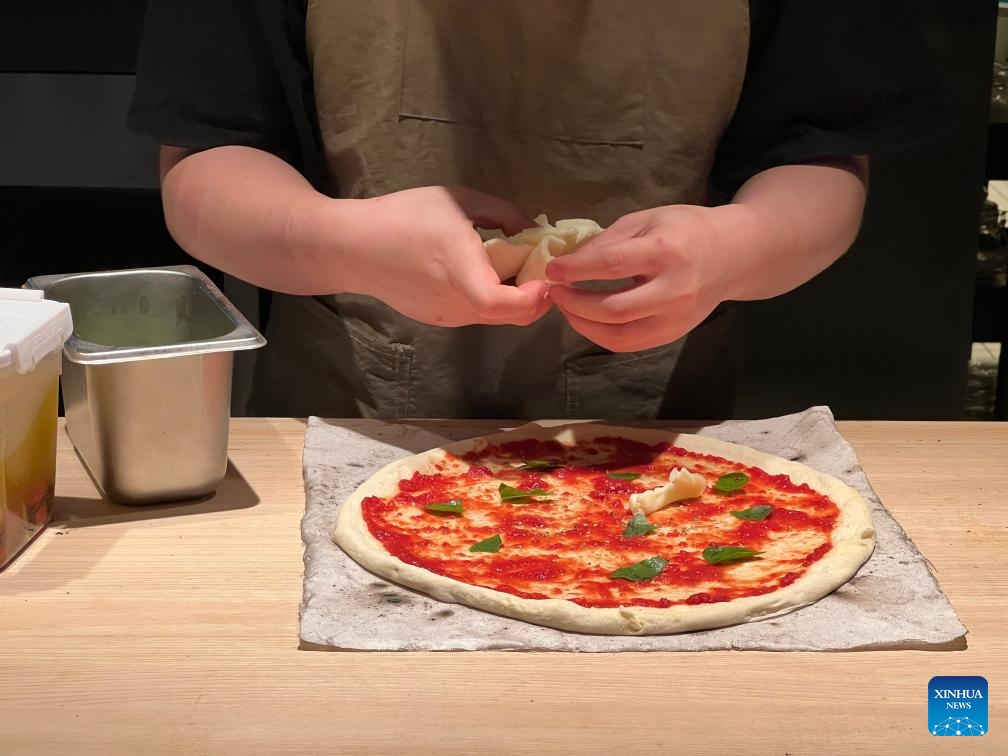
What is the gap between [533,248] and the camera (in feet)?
4.72

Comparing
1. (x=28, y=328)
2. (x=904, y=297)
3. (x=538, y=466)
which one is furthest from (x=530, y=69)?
(x=904, y=297)

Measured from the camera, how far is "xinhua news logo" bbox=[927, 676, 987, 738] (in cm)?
99

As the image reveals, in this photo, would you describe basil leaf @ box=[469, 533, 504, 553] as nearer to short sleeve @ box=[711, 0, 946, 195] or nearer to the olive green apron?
the olive green apron

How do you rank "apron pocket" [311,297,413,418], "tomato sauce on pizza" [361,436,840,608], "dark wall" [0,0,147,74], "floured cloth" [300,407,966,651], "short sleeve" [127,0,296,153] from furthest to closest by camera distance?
1. "dark wall" [0,0,147,74]
2. "apron pocket" [311,297,413,418]
3. "short sleeve" [127,0,296,153]
4. "tomato sauce on pizza" [361,436,840,608]
5. "floured cloth" [300,407,966,651]

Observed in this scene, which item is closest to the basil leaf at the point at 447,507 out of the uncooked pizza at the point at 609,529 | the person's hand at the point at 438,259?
the uncooked pizza at the point at 609,529

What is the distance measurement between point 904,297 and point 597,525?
1.47 m

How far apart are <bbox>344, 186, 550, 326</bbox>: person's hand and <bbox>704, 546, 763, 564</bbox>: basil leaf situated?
0.32 metres

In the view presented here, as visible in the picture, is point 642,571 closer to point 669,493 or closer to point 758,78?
point 669,493

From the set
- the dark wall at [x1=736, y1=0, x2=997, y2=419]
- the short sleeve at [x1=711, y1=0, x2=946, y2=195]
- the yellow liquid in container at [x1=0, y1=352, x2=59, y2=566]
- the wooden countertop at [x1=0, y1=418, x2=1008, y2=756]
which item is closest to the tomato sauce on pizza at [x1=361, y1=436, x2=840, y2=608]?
the wooden countertop at [x1=0, y1=418, x2=1008, y2=756]

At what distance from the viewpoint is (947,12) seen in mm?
2377

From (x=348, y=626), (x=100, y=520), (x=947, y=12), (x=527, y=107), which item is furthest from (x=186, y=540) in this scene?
(x=947, y=12)

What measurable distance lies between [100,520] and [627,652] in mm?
608

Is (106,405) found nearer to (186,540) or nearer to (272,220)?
(186,540)

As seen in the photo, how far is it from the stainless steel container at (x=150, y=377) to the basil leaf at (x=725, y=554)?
52cm
